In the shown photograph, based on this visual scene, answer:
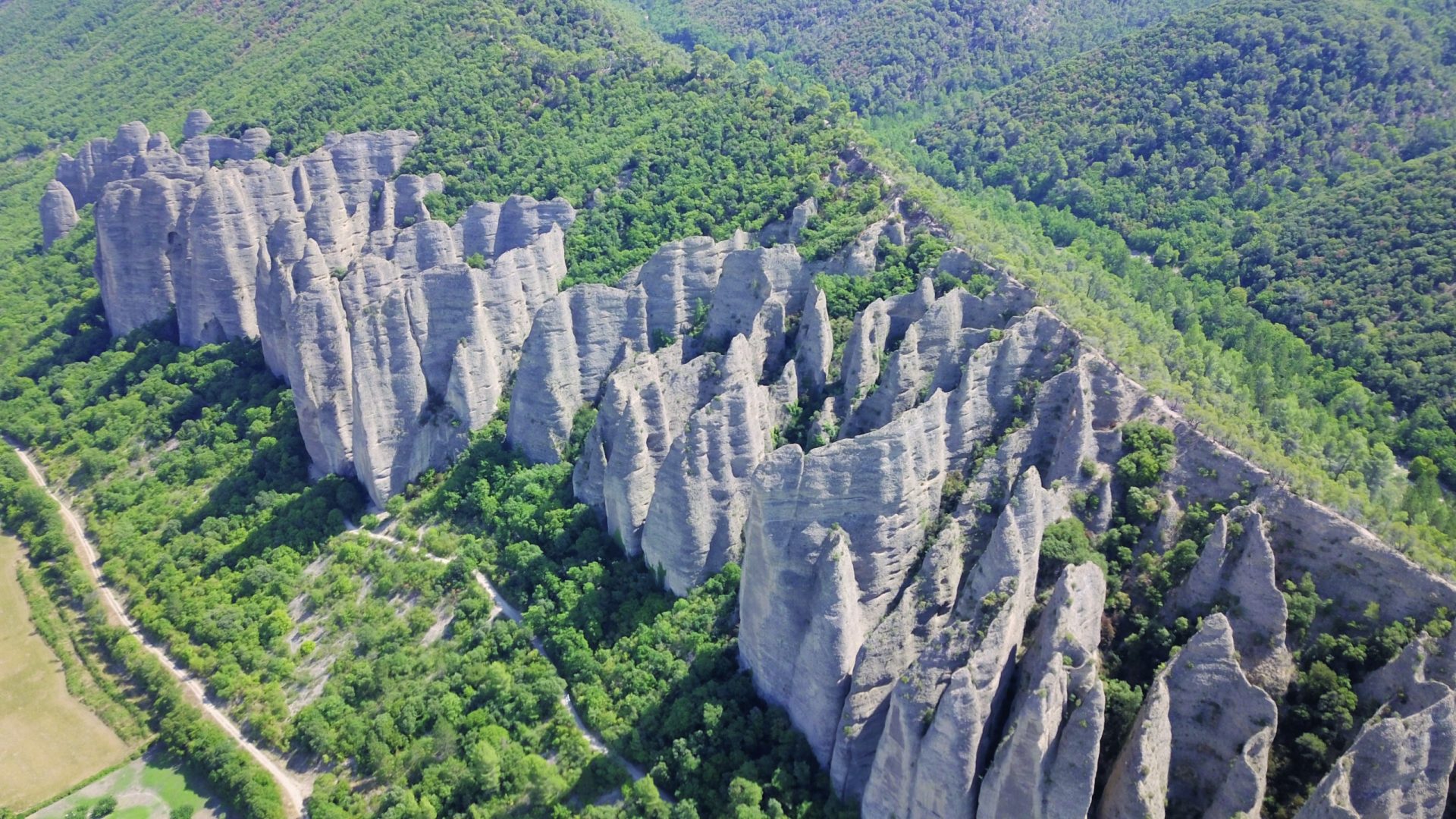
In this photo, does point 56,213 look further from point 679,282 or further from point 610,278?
point 679,282

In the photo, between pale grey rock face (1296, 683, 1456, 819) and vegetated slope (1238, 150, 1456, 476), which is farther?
vegetated slope (1238, 150, 1456, 476)

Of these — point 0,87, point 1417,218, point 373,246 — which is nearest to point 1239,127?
point 1417,218

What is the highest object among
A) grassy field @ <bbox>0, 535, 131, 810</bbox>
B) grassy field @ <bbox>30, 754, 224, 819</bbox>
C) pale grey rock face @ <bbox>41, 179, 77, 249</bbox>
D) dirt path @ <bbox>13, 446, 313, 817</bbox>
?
pale grey rock face @ <bbox>41, 179, 77, 249</bbox>

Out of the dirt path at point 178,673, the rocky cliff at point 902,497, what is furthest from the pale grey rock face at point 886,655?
the dirt path at point 178,673

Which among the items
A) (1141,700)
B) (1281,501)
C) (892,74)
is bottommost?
(892,74)

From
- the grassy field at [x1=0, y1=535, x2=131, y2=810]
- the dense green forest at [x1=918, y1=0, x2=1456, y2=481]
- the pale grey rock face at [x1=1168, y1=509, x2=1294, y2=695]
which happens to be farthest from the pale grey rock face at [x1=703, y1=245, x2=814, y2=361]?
the dense green forest at [x1=918, y1=0, x2=1456, y2=481]

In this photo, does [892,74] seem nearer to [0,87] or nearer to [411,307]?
[411,307]

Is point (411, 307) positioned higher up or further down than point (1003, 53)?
higher up

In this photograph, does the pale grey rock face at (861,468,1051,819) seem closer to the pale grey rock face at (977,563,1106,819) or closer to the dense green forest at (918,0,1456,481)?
the pale grey rock face at (977,563,1106,819)
